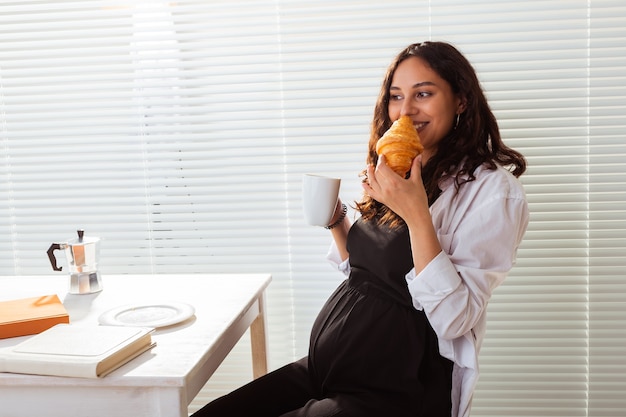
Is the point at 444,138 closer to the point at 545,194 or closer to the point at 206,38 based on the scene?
the point at 545,194

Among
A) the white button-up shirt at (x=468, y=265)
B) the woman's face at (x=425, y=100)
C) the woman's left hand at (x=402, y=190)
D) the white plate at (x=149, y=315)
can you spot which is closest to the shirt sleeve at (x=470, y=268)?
the white button-up shirt at (x=468, y=265)

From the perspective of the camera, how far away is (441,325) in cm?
124

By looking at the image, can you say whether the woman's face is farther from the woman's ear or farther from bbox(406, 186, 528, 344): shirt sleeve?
bbox(406, 186, 528, 344): shirt sleeve

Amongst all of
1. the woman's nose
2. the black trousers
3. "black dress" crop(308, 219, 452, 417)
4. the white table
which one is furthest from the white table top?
the woman's nose

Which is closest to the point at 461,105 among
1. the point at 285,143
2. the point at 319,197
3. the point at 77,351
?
the point at 319,197

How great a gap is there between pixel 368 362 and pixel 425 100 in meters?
0.62

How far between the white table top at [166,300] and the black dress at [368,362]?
0.65 feet

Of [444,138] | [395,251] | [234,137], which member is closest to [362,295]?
[395,251]

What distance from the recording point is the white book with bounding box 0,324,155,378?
3.51ft

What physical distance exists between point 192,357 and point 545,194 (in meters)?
1.24

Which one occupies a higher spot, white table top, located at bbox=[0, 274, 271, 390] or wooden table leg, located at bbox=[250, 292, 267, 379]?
white table top, located at bbox=[0, 274, 271, 390]

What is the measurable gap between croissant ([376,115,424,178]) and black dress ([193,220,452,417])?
16 cm

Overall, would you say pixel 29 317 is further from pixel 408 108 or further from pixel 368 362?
pixel 408 108

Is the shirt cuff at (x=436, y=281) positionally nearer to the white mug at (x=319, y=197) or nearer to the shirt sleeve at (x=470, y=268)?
the shirt sleeve at (x=470, y=268)
